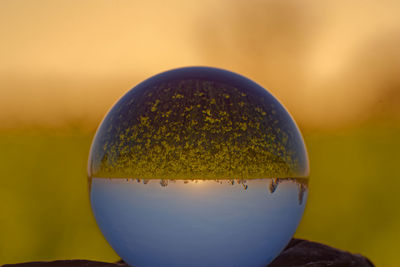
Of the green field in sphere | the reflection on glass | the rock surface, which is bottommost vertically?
the rock surface

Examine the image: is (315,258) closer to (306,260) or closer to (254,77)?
(306,260)

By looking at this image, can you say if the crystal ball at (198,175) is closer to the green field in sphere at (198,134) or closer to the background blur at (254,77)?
the green field in sphere at (198,134)

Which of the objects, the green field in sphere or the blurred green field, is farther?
the blurred green field

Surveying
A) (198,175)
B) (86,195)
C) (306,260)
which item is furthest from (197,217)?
(86,195)

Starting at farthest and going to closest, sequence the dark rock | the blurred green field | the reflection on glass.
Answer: the blurred green field, the dark rock, the reflection on glass

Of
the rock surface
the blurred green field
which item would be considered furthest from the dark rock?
the blurred green field

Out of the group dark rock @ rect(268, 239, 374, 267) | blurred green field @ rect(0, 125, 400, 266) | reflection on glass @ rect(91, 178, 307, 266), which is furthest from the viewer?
blurred green field @ rect(0, 125, 400, 266)

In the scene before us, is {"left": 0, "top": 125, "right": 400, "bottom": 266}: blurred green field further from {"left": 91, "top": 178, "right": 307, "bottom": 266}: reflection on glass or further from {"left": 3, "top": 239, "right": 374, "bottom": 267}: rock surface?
{"left": 91, "top": 178, "right": 307, "bottom": 266}: reflection on glass
